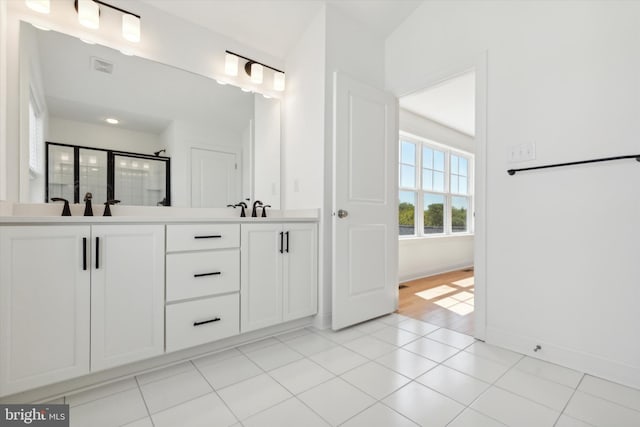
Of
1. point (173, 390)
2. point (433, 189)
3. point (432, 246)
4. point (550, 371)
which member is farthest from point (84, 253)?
point (433, 189)

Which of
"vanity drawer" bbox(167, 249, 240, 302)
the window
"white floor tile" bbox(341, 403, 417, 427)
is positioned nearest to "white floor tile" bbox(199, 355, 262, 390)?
"vanity drawer" bbox(167, 249, 240, 302)

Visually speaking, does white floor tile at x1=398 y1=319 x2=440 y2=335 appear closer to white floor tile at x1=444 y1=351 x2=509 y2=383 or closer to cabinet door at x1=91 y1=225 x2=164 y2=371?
white floor tile at x1=444 y1=351 x2=509 y2=383

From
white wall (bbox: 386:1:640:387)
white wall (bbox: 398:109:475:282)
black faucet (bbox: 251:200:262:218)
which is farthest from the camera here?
white wall (bbox: 398:109:475:282)

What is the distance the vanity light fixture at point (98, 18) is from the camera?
1.81 m

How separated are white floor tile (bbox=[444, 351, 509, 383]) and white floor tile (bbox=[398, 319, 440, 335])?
0.42 m

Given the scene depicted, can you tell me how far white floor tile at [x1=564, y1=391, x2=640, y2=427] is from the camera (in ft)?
4.20

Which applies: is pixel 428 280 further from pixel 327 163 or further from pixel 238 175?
pixel 238 175

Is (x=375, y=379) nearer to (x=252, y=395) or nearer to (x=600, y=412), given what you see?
(x=252, y=395)

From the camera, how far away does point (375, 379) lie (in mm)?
1637

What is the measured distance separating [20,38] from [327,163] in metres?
2.03

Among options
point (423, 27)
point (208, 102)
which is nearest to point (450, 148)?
point (423, 27)

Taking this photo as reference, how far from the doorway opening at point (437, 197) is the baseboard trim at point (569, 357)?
904 millimetres

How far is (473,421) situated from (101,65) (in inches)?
116

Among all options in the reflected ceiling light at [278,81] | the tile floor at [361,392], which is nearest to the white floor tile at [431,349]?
the tile floor at [361,392]
